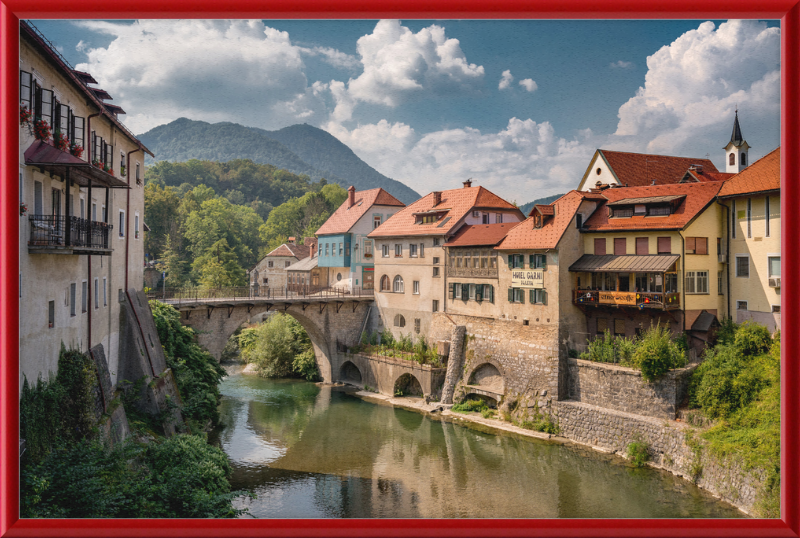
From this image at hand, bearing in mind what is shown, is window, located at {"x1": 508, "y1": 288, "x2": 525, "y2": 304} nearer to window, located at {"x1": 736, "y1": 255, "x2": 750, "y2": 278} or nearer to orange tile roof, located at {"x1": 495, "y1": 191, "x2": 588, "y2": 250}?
orange tile roof, located at {"x1": 495, "y1": 191, "x2": 588, "y2": 250}

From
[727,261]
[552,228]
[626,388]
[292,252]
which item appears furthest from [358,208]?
[727,261]

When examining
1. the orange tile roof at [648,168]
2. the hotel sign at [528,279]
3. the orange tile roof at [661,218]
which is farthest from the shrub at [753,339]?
the orange tile roof at [648,168]

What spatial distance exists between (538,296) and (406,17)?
2022 cm

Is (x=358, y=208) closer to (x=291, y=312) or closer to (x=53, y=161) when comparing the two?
(x=291, y=312)

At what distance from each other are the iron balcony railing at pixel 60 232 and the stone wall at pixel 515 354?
17.9m

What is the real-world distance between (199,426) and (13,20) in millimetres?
16445

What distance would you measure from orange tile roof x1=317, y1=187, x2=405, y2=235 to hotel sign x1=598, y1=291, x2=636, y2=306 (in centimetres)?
1674

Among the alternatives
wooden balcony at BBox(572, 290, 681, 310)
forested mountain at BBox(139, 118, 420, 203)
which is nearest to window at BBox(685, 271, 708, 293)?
wooden balcony at BBox(572, 290, 681, 310)

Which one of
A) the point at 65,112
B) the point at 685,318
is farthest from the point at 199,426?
the point at 685,318

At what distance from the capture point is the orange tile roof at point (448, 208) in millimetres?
30688

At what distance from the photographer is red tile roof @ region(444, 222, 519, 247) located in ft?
90.4

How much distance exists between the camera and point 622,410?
815 inches

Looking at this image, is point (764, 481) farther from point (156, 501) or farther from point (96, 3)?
point (96, 3)

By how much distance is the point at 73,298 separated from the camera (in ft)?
38.3
